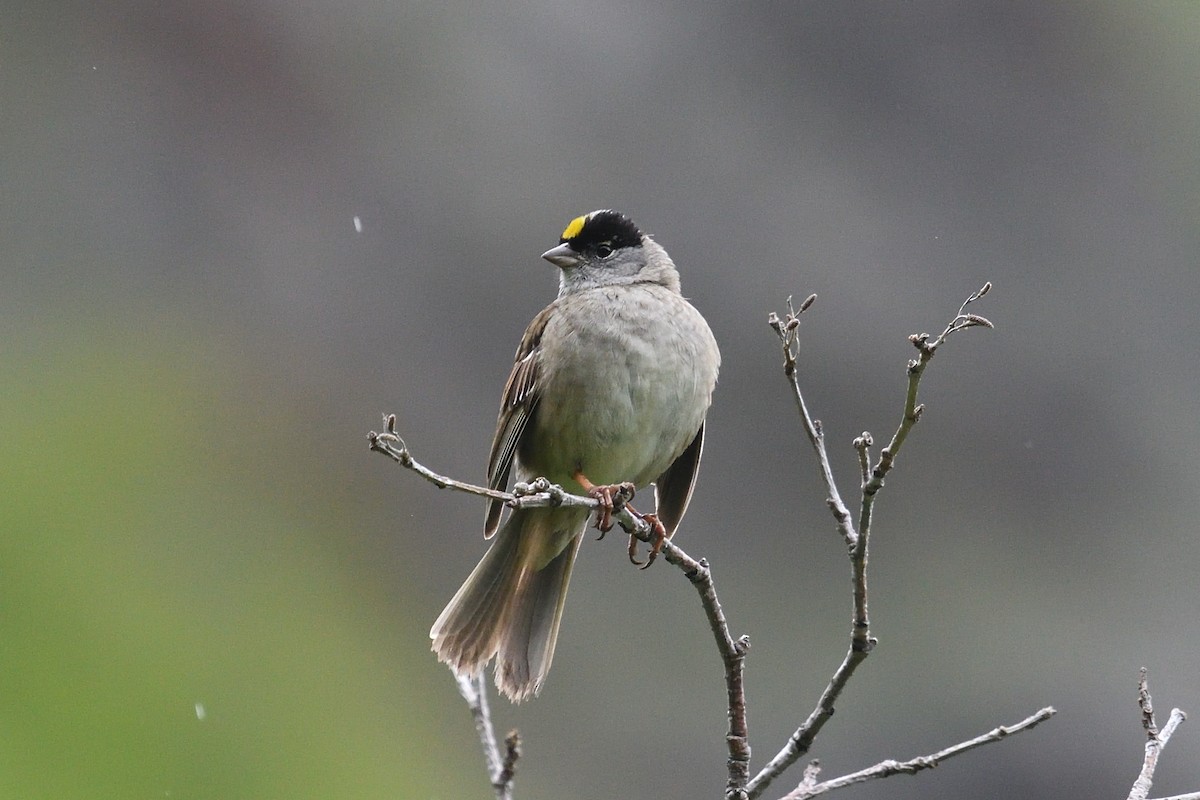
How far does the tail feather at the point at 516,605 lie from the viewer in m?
4.84

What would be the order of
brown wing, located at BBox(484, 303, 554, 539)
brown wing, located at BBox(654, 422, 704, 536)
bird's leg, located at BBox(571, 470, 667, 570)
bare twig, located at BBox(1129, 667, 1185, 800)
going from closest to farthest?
bare twig, located at BBox(1129, 667, 1185, 800) → bird's leg, located at BBox(571, 470, 667, 570) → brown wing, located at BBox(484, 303, 554, 539) → brown wing, located at BBox(654, 422, 704, 536)

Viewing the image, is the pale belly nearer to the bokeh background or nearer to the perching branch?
the perching branch

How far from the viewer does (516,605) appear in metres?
4.98

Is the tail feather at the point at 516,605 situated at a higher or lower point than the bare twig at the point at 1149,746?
higher

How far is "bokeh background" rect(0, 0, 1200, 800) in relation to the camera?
8984 millimetres

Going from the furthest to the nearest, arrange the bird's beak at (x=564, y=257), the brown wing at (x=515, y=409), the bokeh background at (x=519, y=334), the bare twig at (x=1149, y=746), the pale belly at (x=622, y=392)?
1. the bokeh background at (x=519, y=334)
2. the bird's beak at (x=564, y=257)
3. the brown wing at (x=515, y=409)
4. the pale belly at (x=622, y=392)
5. the bare twig at (x=1149, y=746)

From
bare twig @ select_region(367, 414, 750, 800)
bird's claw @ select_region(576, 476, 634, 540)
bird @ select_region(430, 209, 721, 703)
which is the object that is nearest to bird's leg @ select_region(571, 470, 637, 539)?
bird's claw @ select_region(576, 476, 634, 540)

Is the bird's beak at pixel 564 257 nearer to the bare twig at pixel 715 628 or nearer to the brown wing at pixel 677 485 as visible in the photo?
the brown wing at pixel 677 485

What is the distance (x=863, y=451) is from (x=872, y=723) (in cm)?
626

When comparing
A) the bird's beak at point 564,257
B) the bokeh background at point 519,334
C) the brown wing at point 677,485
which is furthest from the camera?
the bokeh background at point 519,334

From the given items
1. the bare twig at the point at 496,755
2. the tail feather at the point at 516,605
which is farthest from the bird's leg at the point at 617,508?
the bare twig at the point at 496,755

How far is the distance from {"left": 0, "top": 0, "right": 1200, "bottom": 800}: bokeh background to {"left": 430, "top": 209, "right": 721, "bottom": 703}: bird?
13.7 ft

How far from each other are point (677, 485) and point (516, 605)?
35.1 inches

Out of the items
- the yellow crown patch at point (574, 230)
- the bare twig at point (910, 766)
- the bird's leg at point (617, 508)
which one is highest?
the yellow crown patch at point (574, 230)
